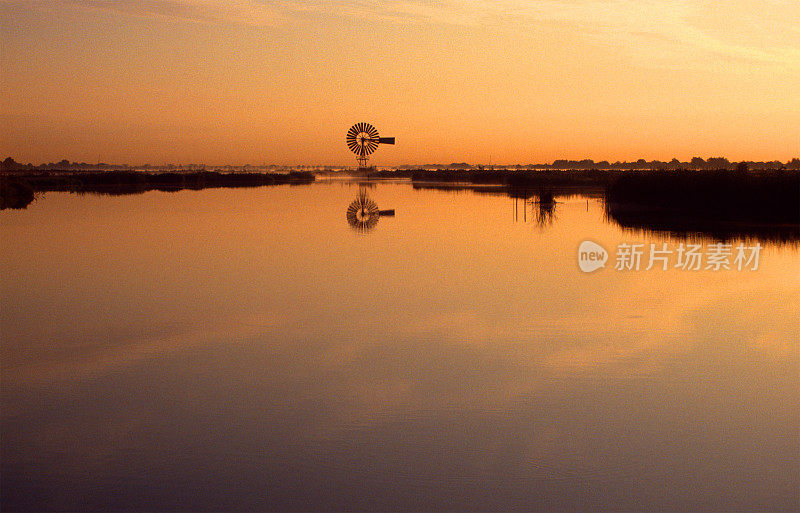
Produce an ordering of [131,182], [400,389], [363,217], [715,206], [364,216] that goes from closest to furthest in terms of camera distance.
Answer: [400,389]
[715,206]
[363,217]
[364,216]
[131,182]

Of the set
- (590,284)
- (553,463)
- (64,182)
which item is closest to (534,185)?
(64,182)

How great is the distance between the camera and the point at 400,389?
8.30 metres

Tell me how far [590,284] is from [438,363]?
7324 millimetres

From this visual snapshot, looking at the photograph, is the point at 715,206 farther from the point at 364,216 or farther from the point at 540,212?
the point at 364,216

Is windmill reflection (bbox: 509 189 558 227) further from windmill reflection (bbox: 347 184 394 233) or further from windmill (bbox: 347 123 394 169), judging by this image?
windmill (bbox: 347 123 394 169)

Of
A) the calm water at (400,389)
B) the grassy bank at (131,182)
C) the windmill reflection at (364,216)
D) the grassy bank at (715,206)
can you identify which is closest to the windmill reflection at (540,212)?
the grassy bank at (715,206)

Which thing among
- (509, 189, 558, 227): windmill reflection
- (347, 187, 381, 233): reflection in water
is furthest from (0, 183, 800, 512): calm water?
(509, 189, 558, 227): windmill reflection

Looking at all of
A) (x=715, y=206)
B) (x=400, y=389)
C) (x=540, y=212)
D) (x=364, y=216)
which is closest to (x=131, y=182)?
(x=364, y=216)

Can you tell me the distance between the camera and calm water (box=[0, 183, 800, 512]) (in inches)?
233

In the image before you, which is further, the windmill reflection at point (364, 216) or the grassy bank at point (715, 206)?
the windmill reflection at point (364, 216)

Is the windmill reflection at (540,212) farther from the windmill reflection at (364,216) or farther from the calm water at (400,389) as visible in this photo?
the calm water at (400,389)

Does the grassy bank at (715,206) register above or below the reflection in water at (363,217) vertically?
above

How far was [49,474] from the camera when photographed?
615 cm

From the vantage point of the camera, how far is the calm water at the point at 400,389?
5.91 meters
